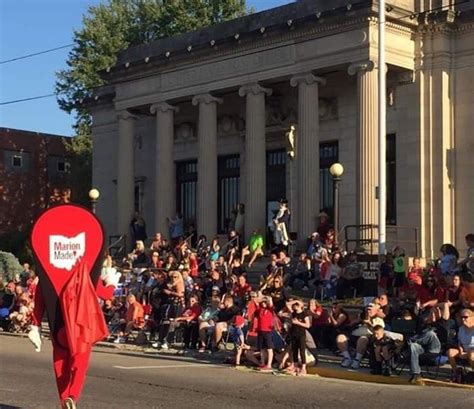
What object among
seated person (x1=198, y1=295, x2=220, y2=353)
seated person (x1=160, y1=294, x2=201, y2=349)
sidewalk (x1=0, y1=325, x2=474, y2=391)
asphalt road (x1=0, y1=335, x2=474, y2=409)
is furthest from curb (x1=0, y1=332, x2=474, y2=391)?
seated person (x1=160, y1=294, x2=201, y2=349)

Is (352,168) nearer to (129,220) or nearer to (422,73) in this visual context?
(422,73)

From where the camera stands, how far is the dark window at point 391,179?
2741 cm

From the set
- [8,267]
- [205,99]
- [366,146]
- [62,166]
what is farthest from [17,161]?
[366,146]

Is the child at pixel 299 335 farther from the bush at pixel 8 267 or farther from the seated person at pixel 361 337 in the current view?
the bush at pixel 8 267

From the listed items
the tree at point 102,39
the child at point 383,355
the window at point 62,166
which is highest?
the tree at point 102,39

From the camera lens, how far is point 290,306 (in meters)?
16.5

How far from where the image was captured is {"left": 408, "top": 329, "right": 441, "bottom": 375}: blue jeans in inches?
555


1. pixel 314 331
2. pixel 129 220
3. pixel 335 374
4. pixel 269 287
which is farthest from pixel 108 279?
pixel 129 220

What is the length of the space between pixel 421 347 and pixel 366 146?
1203cm

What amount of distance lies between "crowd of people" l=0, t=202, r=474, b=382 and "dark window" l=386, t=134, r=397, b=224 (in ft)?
7.76

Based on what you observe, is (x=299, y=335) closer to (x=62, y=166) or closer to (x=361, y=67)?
(x=361, y=67)

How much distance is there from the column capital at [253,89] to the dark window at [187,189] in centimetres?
578

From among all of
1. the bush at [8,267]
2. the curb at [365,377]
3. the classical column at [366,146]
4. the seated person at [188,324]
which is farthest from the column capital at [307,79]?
the curb at [365,377]

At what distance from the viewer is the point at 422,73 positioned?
26.7m
